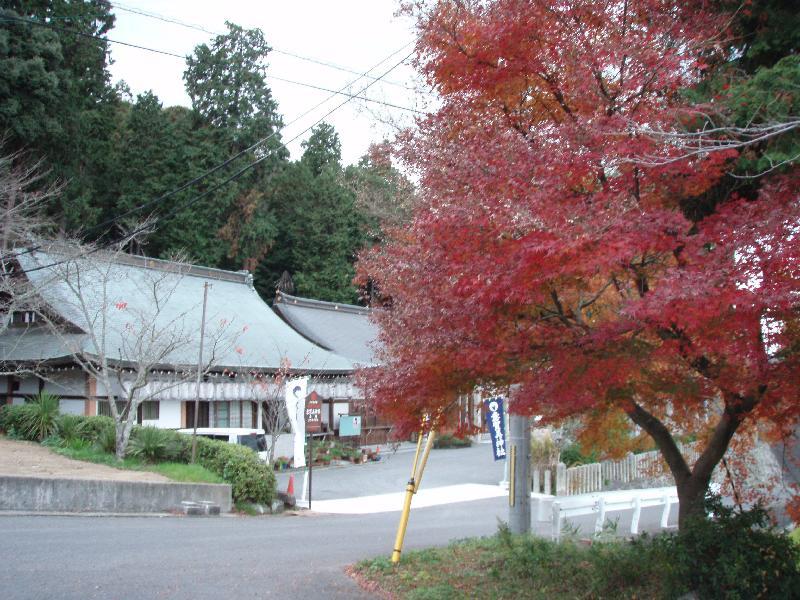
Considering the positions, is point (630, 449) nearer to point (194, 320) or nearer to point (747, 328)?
point (747, 328)

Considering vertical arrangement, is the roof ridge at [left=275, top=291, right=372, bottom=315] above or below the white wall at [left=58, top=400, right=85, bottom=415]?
above

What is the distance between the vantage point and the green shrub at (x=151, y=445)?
17516 mm

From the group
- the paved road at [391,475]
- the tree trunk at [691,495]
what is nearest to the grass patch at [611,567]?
the tree trunk at [691,495]

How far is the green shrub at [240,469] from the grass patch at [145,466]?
27cm

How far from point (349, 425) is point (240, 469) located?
12282 mm

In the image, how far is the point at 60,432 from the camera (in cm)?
A: 1891

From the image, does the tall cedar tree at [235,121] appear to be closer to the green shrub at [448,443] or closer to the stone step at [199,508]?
the green shrub at [448,443]

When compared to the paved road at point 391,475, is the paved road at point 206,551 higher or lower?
higher

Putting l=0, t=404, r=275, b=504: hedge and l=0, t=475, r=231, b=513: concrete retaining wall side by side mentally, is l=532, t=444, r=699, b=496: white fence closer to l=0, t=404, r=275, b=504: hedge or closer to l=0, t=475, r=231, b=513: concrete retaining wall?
l=0, t=404, r=275, b=504: hedge

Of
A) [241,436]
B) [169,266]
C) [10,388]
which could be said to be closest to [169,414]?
[241,436]

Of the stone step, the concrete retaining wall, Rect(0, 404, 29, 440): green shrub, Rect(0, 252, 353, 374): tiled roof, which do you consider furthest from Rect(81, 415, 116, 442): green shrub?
the stone step

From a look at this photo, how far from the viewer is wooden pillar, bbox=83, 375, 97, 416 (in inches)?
843

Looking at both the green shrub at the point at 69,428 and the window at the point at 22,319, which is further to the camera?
the window at the point at 22,319

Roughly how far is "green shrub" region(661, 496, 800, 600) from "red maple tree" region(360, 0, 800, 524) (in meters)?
0.66
